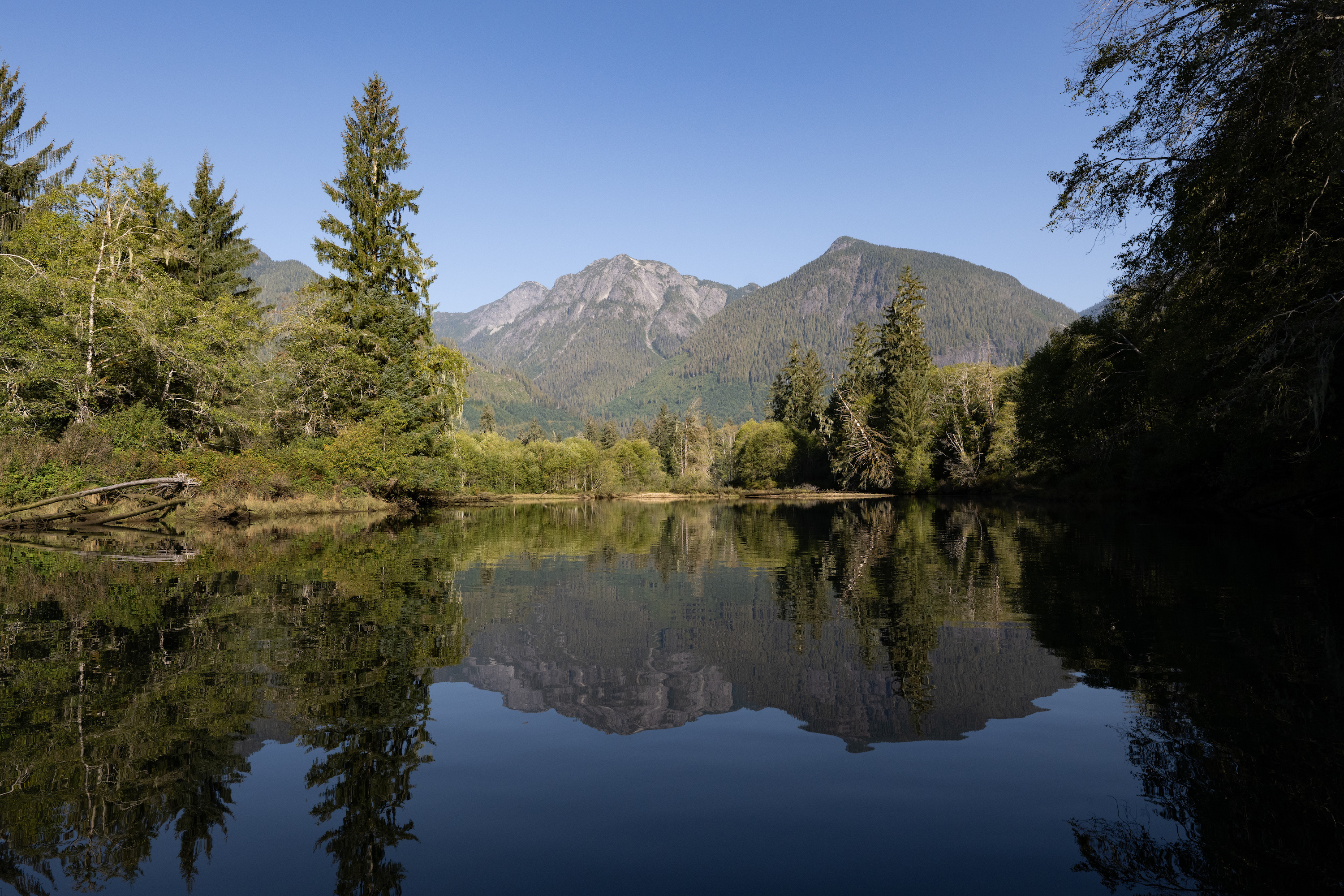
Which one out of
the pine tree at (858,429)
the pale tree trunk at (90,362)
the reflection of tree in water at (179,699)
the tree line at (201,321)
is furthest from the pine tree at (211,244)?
the pine tree at (858,429)

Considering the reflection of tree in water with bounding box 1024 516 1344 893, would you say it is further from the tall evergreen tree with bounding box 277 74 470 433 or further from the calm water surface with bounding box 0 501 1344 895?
the tall evergreen tree with bounding box 277 74 470 433

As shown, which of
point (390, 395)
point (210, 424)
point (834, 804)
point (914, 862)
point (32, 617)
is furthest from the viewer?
point (390, 395)

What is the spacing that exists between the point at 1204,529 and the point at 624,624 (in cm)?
2238

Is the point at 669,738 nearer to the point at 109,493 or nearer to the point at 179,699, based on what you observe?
the point at 179,699

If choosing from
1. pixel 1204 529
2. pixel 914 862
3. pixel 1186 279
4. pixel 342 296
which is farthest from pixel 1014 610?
pixel 342 296

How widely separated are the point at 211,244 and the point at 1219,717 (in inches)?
1904

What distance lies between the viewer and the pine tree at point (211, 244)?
39.9 m

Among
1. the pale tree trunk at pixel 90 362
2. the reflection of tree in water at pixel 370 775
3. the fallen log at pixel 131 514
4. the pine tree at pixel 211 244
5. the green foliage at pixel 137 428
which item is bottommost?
the fallen log at pixel 131 514

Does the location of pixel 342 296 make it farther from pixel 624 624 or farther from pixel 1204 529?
pixel 1204 529

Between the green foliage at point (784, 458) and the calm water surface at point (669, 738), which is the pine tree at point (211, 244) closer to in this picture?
the calm water surface at point (669, 738)

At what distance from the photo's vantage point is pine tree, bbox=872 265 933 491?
67.8m

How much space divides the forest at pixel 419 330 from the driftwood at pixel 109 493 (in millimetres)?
896

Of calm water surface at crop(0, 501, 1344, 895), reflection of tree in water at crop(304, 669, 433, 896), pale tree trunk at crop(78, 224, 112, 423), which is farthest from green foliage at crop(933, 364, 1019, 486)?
reflection of tree in water at crop(304, 669, 433, 896)

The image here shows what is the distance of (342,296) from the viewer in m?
36.9
